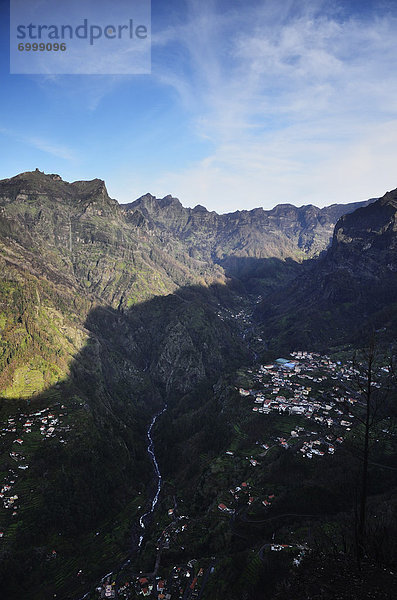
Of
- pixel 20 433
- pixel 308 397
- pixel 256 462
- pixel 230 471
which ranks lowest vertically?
pixel 230 471

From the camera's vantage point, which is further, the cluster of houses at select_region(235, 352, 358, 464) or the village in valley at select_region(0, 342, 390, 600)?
the cluster of houses at select_region(235, 352, 358, 464)

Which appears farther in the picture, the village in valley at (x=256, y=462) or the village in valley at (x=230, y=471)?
the village in valley at (x=230, y=471)

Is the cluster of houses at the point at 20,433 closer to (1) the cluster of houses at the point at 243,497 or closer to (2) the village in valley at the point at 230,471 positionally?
(2) the village in valley at the point at 230,471

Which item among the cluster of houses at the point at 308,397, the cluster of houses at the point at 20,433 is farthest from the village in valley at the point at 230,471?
the cluster of houses at the point at 308,397

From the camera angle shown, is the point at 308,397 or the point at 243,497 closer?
the point at 243,497

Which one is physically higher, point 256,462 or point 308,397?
point 308,397

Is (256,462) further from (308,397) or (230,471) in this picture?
(308,397)

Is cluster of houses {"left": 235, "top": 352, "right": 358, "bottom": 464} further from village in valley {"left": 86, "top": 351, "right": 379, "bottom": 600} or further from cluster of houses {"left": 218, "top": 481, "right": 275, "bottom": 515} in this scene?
cluster of houses {"left": 218, "top": 481, "right": 275, "bottom": 515}

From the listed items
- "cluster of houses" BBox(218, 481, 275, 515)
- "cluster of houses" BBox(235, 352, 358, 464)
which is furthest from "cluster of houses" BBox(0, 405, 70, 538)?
"cluster of houses" BBox(235, 352, 358, 464)

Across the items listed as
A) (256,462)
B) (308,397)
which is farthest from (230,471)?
(308,397)

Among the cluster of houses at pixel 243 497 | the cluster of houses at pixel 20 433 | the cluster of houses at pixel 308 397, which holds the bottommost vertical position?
the cluster of houses at pixel 243 497

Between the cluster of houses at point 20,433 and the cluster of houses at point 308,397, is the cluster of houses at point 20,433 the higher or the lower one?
the lower one

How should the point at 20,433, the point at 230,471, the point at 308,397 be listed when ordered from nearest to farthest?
the point at 230,471 < the point at 20,433 < the point at 308,397
